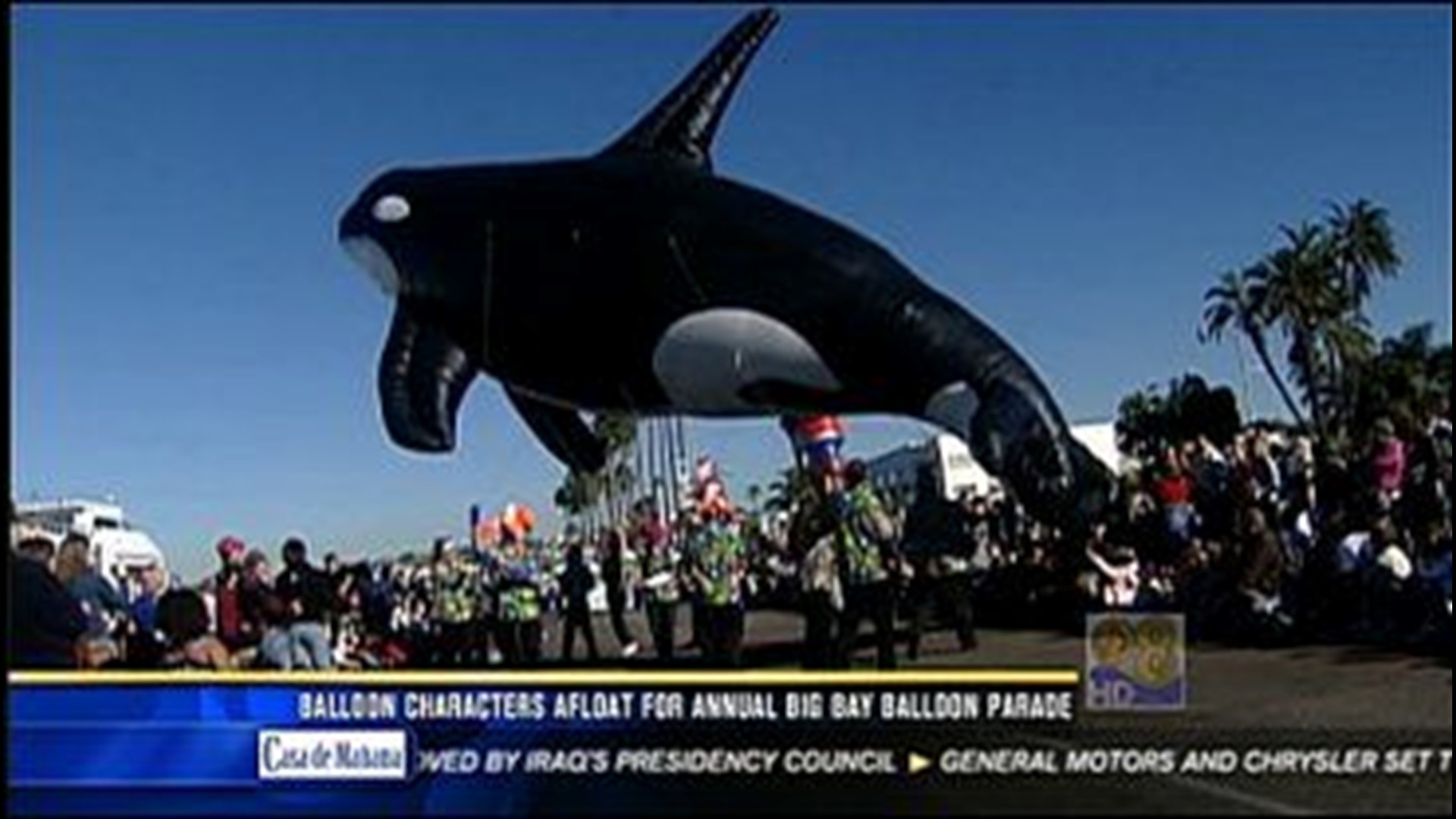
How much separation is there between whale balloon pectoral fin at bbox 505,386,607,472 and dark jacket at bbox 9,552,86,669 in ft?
3.35

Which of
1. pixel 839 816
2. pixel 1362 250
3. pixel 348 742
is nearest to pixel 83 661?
pixel 348 742

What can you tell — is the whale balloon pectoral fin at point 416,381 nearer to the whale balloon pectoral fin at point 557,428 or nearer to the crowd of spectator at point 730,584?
the whale balloon pectoral fin at point 557,428

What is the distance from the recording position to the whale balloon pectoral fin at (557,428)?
4.00 metres

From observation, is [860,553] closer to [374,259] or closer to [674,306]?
[674,306]

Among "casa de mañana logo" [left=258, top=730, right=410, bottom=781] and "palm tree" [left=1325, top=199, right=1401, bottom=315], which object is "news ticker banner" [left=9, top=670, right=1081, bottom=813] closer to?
"casa de mañana logo" [left=258, top=730, right=410, bottom=781]

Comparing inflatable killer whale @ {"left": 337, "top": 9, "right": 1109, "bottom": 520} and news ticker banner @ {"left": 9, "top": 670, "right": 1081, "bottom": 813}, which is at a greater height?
inflatable killer whale @ {"left": 337, "top": 9, "right": 1109, "bottom": 520}

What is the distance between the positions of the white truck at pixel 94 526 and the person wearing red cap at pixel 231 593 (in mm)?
124

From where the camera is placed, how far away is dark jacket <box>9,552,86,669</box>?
3789 mm

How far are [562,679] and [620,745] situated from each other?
0.18 meters

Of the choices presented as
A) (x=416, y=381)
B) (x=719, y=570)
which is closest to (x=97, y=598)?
(x=416, y=381)

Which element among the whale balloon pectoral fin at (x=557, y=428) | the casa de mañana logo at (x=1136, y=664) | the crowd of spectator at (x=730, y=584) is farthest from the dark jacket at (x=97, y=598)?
the casa de mañana logo at (x=1136, y=664)

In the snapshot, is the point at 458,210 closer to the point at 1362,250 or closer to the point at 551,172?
the point at 551,172

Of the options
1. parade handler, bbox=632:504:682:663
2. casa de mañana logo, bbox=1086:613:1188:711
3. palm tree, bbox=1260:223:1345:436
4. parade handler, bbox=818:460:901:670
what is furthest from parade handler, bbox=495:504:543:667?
palm tree, bbox=1260:223:1345:436

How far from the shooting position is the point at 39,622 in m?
3.82
